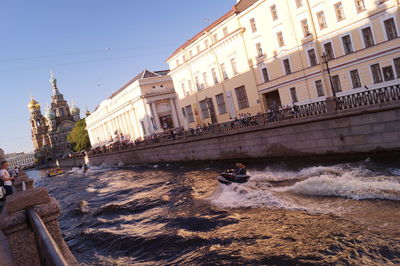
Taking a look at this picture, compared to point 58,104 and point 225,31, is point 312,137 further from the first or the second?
point 58,104

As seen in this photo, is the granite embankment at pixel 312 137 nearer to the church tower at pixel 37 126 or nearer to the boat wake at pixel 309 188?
the boat wake at pixel 309 188

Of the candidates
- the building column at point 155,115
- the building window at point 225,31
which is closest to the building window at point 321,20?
the building window at point 225,31

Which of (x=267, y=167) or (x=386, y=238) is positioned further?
(x=267, y=167)

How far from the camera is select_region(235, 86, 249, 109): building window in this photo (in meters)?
36.6

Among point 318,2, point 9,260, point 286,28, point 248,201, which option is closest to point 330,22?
point 318,2

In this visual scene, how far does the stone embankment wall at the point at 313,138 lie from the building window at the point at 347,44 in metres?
9.91

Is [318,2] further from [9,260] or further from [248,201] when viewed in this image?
[9,260]

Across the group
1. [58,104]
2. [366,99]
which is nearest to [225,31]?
[366,99]

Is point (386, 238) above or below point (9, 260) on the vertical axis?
below

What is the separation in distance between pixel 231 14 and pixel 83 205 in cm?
2454

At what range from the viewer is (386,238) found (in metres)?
7.98

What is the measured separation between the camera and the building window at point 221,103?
39.7m

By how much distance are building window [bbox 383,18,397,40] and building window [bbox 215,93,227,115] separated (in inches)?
759

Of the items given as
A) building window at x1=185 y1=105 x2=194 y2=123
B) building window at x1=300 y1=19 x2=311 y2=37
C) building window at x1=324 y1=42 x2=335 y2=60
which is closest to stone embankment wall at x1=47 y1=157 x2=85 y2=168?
building window at x1=185 y1=105 x2=194 y2=123
